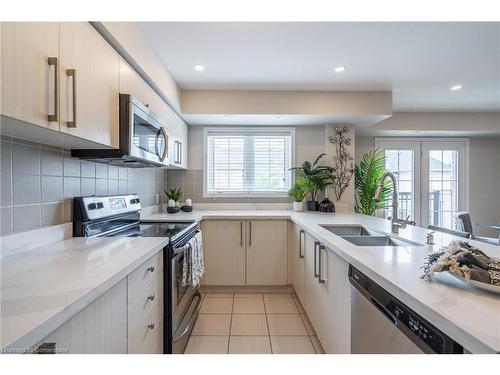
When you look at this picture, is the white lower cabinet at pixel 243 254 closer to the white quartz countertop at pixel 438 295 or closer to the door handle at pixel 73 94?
the white quartz countertop at pixel 438 295

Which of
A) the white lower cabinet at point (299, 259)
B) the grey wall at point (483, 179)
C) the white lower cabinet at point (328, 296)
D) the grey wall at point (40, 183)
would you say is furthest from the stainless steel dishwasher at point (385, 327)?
the grey wall at point (483, 179)

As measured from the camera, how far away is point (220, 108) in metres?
2.96

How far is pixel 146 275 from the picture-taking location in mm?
1240

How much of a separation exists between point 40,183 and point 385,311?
5.51 ft

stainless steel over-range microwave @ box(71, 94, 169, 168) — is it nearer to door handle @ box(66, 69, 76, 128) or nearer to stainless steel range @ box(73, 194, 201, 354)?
stainless steel range @ box(73, 194, 201, 354)

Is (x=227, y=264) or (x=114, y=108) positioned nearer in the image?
(x=114, y=108)

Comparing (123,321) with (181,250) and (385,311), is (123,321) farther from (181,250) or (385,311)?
(385,311)

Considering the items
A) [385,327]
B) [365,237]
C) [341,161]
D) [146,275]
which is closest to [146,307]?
[146,275]

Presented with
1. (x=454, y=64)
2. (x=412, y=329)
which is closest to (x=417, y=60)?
(x=454, y=64)

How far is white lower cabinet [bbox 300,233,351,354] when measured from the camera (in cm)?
133

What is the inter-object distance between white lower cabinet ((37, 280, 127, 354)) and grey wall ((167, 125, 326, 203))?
8.29 feet

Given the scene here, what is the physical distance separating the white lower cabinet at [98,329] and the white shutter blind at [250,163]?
8.56ft
